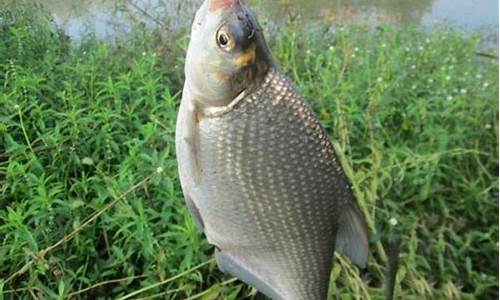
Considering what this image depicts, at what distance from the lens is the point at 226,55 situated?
951mm

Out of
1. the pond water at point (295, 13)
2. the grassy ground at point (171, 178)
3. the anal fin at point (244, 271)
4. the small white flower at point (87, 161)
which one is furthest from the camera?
the pond water at point (295, 13)

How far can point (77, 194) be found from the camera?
231 cm

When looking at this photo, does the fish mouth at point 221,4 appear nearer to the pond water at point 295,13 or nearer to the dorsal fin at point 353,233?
the dorsal fin at point 353,233

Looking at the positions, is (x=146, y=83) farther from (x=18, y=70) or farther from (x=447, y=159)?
(x=447, y=159)

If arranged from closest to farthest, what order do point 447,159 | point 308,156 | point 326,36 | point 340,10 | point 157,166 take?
point 308,156 < point 157,166 < point 447,159 < point 326,36 < point 340,10

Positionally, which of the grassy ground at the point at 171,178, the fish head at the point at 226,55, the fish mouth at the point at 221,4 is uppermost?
the fish mouth at the point at 221,4

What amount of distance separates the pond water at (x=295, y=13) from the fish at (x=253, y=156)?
9.57ft

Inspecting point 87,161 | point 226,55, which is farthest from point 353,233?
point 87,161

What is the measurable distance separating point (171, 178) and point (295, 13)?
2524mm

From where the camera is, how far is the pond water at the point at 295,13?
4.08m

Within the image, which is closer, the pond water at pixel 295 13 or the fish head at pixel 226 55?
the fish head at pixel 226 55

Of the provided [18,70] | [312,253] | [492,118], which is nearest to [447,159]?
[492,118]

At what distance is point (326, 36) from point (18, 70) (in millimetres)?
1905

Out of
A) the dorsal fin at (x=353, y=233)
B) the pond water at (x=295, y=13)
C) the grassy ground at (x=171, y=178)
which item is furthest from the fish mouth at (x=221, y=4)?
the pond water at (x=295, y=13)
